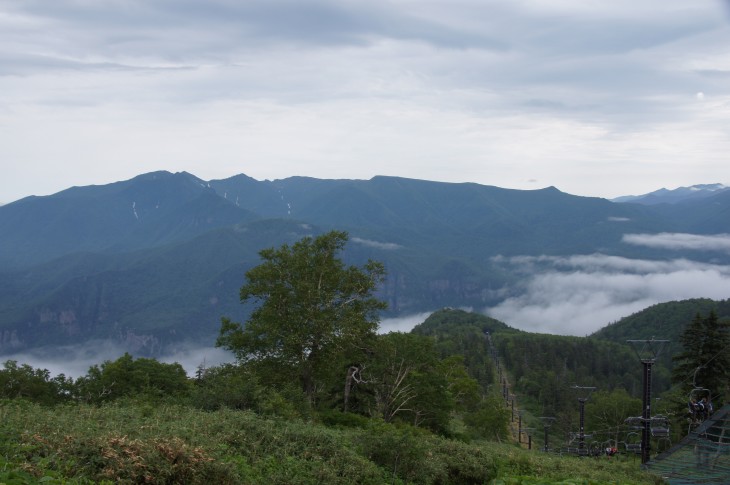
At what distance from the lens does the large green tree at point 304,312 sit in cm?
2581

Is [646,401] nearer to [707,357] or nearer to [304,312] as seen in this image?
[304,312]

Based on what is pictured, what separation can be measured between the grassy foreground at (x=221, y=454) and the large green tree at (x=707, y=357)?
104 feet

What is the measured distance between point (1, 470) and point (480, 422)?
187 ft

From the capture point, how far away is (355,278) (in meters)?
28.0

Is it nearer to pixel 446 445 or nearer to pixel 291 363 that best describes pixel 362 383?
pixel 291 363

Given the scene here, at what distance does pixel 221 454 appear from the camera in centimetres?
1134

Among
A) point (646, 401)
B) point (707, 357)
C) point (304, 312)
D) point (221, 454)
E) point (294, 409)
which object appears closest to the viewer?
point (221, 454)

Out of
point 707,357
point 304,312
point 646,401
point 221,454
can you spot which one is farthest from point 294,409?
point 707,357

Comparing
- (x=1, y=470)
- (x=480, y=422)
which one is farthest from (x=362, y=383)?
(x=480, y=422)

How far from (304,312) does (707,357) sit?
3404 centimetres

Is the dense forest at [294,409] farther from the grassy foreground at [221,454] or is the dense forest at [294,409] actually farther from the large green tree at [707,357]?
the large green tree at [707,357]

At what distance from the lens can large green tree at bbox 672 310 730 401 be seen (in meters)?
44.6

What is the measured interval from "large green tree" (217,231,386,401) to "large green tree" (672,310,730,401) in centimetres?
2846

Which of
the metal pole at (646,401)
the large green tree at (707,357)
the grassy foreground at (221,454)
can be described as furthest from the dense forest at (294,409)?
the metal pole at (646,401)
